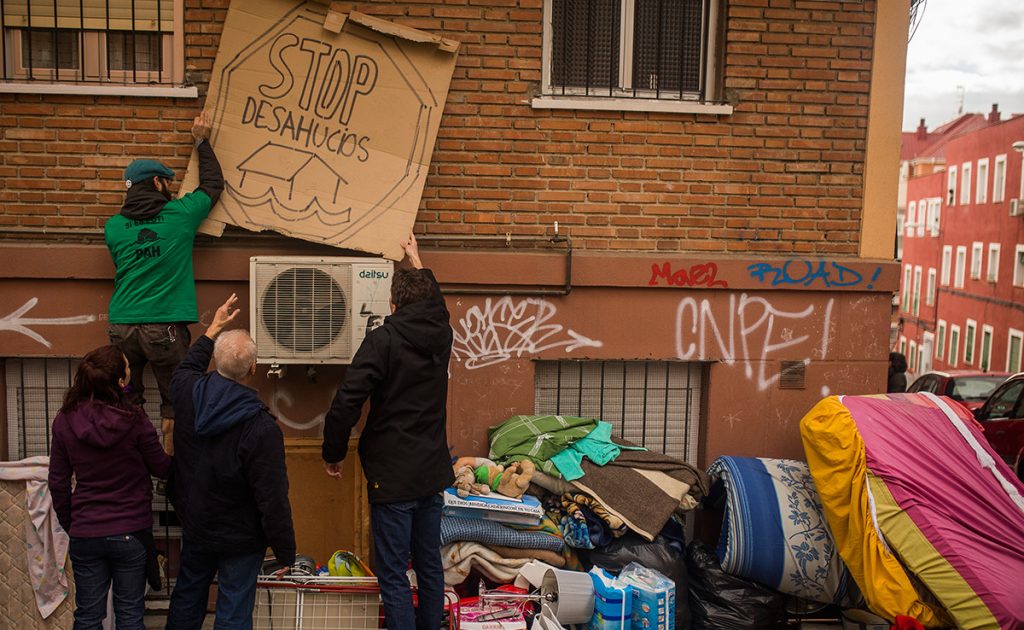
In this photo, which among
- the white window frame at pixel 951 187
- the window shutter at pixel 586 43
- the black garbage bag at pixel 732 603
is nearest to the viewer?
the black garbage bag at pixel 732 603

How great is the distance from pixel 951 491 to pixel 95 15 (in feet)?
20.3

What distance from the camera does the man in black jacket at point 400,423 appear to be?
469cm

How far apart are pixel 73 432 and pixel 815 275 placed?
15.6ft

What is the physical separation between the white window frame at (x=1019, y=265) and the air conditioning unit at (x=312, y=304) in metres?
33.2

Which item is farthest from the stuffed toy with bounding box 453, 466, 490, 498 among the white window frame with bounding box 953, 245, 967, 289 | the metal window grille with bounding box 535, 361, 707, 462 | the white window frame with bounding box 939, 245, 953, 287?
the white window frame with bounding box 939, 245, 953, 287

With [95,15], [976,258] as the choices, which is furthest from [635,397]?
[976,258]

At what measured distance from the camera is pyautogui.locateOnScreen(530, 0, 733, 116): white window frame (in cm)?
616

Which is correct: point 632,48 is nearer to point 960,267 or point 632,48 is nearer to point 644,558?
point 644,558

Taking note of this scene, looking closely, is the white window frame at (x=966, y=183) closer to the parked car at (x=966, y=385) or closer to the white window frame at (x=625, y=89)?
the parked car at (x=966, y=385)

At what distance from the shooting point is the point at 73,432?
4.25 m

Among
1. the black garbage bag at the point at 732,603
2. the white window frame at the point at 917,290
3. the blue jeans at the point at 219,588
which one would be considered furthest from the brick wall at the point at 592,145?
the white window frame at the point at 917,290

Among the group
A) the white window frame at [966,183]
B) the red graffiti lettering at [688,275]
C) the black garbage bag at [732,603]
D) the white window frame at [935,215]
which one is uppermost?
the white window frame at [966,183]

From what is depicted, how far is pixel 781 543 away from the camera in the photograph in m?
5.61

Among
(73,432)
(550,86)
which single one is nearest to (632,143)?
(550,86)
